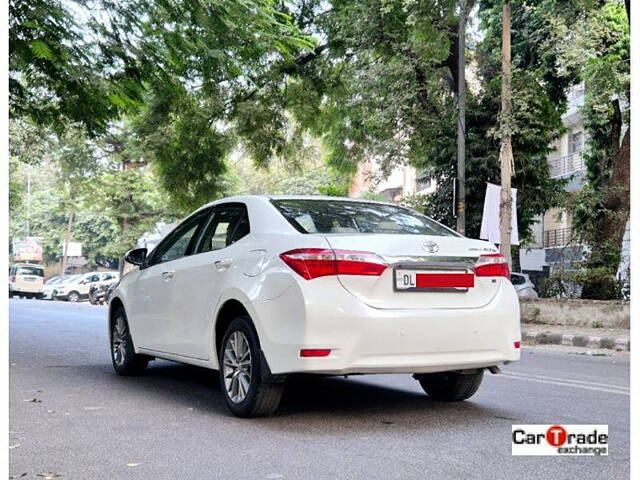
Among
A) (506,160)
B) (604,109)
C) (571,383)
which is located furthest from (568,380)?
(604,109)

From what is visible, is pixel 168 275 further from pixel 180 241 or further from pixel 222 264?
pixel 222 264

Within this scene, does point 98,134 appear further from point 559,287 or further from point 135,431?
point 559,287

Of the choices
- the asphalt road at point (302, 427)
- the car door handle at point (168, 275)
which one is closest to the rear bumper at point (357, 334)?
the asphalt road at point (302, 427)

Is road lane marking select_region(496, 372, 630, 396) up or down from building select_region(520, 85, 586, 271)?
down

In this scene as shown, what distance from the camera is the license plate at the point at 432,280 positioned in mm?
5469

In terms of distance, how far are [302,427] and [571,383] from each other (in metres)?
3.52

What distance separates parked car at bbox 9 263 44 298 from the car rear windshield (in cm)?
4232

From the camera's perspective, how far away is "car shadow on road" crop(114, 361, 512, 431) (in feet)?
18.8

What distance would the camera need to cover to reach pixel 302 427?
549 centimetres

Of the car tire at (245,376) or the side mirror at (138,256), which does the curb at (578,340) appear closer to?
the side mirror at (138,256)

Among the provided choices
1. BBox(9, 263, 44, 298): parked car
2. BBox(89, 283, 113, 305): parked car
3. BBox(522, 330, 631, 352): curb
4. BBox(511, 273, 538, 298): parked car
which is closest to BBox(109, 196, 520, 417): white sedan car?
BBox(522, 330, 631, 352): curb

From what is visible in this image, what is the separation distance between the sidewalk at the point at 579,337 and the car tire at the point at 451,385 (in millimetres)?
8030

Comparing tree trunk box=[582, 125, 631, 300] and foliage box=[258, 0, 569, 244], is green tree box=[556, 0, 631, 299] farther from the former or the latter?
foliage box=[258, 0, 569, 244]
